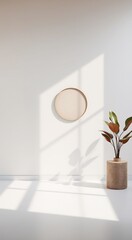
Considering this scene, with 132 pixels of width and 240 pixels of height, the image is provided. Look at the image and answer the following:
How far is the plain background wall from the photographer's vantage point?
4508 mm

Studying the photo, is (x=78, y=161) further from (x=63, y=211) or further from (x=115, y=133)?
(x=63, y=211)

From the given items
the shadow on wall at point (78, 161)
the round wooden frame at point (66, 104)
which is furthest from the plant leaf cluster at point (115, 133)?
the round wooden frame at point (66, 104)

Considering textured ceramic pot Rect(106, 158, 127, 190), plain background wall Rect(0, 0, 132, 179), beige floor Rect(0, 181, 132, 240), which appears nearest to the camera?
beige floor Rect(0, 181, 132, 240)

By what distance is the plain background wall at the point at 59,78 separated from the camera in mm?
4508

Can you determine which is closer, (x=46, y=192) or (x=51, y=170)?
(x=46, y=192)

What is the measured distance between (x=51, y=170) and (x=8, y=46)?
1848mm

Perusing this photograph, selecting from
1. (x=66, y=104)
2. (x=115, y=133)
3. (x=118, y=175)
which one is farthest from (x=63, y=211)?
(x=66, y=104)

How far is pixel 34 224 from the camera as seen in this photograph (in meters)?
2.81

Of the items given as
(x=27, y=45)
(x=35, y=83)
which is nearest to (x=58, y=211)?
(x=35, y=83)

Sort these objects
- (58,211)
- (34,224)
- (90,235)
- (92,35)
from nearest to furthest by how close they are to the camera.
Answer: (90,235), (34,224), (58,211), (92,35)

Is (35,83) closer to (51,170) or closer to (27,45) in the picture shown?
(27,45)

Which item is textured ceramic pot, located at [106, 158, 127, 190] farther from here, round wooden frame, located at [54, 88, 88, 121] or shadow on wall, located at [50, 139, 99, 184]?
round wooden frame, located at [54, 88, 88, 121]

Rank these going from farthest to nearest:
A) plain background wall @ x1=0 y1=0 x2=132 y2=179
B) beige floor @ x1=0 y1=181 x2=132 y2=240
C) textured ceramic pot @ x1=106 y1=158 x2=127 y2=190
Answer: plain background wall @ x1=0 y1=0 x2=132 y2=179, textured ceramic pot @ x1=106 y1=158 x2=127 y2=190, beige floor @ x1=0 y1=181 x2=132 y2=240

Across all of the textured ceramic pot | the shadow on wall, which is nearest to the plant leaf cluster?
the textured ceramic pot
